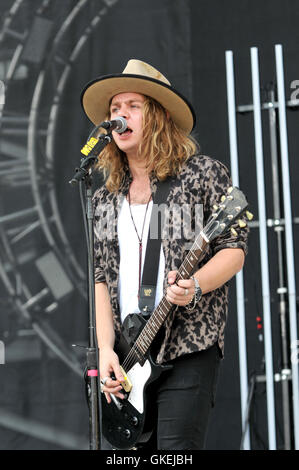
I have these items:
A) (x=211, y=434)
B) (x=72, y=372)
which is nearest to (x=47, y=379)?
(x=72, y=372)

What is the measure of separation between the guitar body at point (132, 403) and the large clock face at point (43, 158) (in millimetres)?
1227

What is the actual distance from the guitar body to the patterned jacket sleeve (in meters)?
0.41

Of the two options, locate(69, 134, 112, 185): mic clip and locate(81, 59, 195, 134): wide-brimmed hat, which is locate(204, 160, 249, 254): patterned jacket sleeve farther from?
locate(69, 134, 112, 185): mic clip

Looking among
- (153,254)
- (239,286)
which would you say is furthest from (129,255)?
(239,286)

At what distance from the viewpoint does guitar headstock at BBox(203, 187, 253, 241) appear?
2.44 m

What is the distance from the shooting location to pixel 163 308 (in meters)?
2.55

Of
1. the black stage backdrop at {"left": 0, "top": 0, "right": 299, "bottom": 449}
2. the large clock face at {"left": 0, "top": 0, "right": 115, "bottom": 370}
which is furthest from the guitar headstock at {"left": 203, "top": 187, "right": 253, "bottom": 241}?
the large clock face at {"left": 0, "top": 0, "right": 115, "bottom": 370}

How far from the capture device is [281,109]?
12.1 feet

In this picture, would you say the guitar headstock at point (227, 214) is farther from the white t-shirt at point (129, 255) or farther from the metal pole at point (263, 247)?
the metal pole at point (263, 247)

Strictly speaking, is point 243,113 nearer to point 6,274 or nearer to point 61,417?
point 6,274

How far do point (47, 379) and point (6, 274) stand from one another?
24.1 inches

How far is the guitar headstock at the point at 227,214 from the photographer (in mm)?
2443

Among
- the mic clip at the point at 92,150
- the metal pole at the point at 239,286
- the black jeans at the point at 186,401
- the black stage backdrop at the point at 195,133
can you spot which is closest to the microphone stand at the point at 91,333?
the mic clip at the point at 92,150

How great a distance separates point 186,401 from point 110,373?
0.37m
